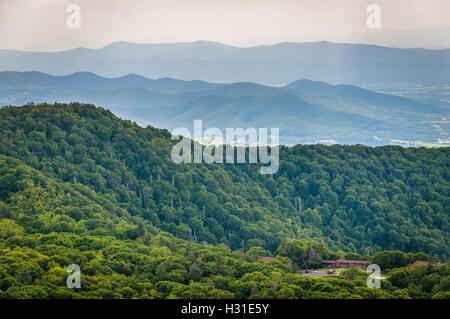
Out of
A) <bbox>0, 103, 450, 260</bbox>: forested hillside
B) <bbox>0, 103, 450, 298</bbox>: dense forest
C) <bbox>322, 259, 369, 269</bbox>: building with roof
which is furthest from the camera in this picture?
<bbox>0, 103, 450, 260</bbox>: forested hillside

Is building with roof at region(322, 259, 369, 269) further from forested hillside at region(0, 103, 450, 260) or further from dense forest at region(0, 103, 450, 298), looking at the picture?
forested hillside at region(0, 103, 450, 260)

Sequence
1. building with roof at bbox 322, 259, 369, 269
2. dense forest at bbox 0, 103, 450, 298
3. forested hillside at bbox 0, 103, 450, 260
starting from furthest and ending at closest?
forested hillside at bbox 0, 103, 450, 260
building with roof at bbox 322, 259, 369, 269
dense forest at bbox 0, 103, 450, 298

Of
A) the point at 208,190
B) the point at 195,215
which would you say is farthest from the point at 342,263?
the point at 208,190

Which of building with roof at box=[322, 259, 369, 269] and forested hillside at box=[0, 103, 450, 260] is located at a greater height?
forested hillside at box=[0, 103, 450, 260]

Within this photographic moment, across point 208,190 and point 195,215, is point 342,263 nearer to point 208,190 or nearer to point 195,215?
point 195,215

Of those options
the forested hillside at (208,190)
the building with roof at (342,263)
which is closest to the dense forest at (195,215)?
the forested hillside at (208,190)

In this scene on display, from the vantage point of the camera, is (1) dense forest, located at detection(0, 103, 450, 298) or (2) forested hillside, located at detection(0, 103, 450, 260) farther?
(2) forested hillside, located at detection(0, 103, 450, 260)

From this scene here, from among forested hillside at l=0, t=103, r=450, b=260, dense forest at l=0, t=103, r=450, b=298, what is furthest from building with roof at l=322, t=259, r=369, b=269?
forested hillside at l=0, t=103, r=450, b=260
